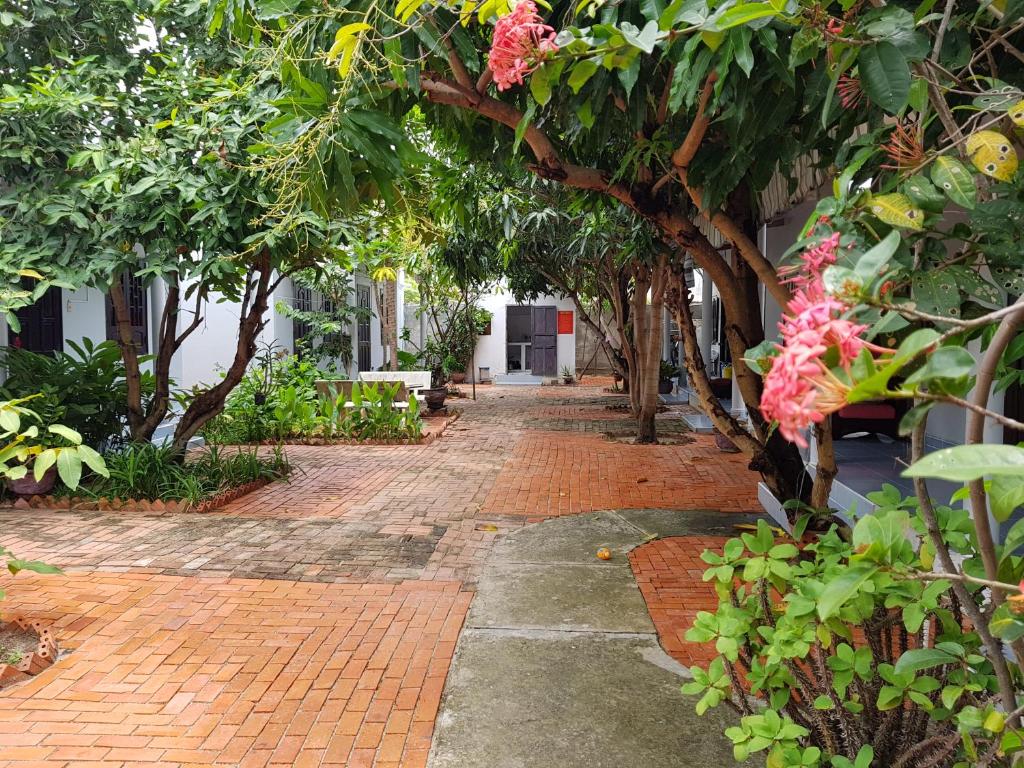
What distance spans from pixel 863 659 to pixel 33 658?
3649 millimetres

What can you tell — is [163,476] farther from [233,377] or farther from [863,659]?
[863,659]

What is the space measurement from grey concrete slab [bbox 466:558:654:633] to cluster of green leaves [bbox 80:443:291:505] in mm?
3507

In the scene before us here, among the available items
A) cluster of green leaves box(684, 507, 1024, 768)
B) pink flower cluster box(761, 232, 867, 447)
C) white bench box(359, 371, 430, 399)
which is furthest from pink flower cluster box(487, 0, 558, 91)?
white bench box(359, 371, 430, 399)

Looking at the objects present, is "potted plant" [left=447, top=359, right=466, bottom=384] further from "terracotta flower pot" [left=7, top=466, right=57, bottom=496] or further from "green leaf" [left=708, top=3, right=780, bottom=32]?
"green leaf" [left=708, top=3, right=780, bottom=32]

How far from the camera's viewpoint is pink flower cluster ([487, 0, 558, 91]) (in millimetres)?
2053

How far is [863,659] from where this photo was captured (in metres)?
2.03

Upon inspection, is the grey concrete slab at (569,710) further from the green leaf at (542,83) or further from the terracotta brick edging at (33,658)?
the green leaf at (542,83)

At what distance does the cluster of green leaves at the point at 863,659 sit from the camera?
67.6 inches

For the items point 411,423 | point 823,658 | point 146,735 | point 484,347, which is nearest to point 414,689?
point 146,735

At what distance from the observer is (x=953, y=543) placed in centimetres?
200

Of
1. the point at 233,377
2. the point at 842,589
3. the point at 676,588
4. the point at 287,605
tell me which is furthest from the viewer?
the point at 233,377

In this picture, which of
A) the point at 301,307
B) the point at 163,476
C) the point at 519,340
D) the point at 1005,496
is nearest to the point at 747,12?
the point at 1005,496

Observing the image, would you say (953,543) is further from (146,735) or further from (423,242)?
(423,242)

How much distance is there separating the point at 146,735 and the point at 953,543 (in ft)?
9.95
